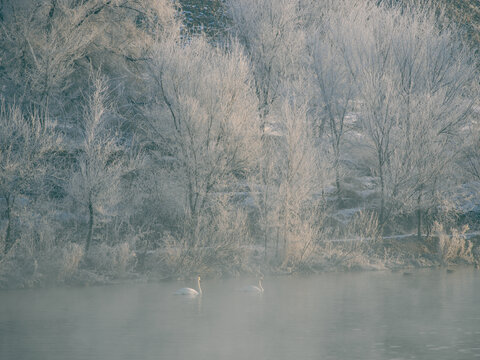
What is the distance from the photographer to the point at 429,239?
2906 cm

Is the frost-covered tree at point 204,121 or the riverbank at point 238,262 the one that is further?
the frost-covered tree at point 204,121

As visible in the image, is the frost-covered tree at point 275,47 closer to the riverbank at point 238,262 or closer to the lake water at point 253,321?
the riverbank at point 238,262

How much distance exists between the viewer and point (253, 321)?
57.6 ft

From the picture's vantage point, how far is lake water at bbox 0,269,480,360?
46.8 feet

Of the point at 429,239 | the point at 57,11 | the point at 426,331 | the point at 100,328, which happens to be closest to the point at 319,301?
the point at 426,331

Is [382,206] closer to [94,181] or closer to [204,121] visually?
[204,121]

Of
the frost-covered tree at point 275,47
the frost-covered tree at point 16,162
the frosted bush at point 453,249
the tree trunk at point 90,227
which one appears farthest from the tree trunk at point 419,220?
the frost-covered tree at point 16,162

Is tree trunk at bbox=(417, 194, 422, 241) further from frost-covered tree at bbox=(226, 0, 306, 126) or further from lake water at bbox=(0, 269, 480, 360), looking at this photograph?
frost-covered tree at bbox=(226, 0, 306, 126)

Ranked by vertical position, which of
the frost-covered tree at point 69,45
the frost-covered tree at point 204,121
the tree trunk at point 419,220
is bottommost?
the tree trunk at point 419,220

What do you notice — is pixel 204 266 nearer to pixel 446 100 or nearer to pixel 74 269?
pixel 74 269

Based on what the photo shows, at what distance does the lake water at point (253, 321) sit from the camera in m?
14.3

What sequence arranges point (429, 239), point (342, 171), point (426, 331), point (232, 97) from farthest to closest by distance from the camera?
point (342, 171) < point (429, 239) < point (232, 97) < point (426, 331)

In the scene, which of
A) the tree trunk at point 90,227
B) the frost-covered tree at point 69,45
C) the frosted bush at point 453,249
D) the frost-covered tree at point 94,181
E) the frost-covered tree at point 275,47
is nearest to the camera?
the frost-covered tree at point 94,181

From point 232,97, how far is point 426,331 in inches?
503
